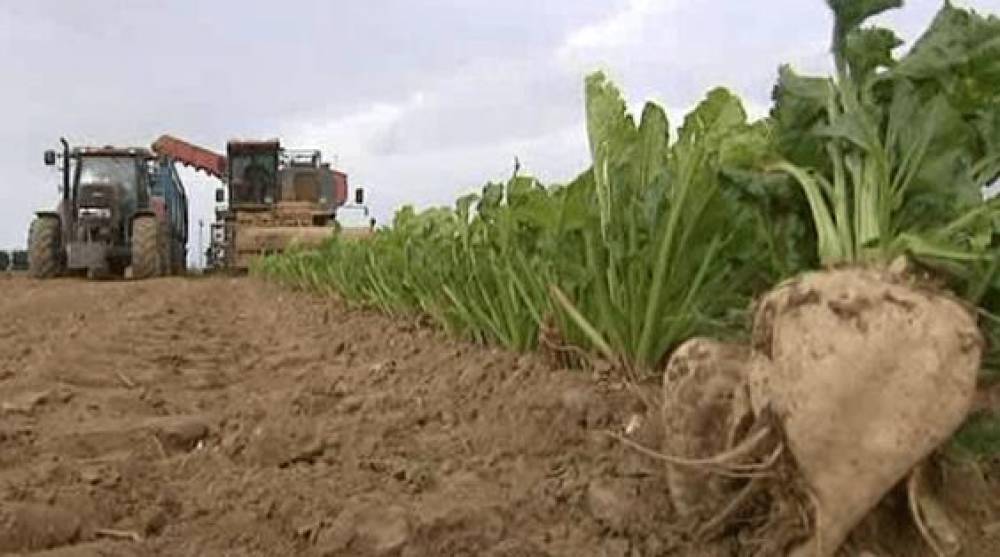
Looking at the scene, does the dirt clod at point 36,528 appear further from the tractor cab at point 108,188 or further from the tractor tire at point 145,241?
the tractor cab at point 108,188

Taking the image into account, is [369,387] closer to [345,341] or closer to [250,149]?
[345,341]

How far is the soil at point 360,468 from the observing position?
2408mm

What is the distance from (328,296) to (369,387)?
852 cm

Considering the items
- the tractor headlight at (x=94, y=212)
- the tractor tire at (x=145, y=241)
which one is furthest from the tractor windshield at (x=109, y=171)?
the tractor tire at (x=145, y=241)

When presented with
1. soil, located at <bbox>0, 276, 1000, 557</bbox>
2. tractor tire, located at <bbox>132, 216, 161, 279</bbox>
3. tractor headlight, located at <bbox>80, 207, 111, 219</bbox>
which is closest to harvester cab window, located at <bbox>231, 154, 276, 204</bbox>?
tractor headlight, located at <bbox>80, 207, 111, 219</bbox>

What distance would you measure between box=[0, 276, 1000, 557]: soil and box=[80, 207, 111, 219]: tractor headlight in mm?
13902

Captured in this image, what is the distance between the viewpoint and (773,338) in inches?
83.0

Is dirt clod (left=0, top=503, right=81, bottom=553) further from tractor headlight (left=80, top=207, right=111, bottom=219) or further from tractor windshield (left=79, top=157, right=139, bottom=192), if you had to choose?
tractor windshield (left=79, top=157, right=139, bottom=192)

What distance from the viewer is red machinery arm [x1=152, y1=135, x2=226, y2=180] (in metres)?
27.1

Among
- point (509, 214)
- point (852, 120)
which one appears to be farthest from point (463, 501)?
point (509, 214)

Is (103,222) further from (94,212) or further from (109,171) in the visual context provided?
(109,171)

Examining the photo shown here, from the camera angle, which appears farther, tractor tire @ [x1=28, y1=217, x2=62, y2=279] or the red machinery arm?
the red machinery arm

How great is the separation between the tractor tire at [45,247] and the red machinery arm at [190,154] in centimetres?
612

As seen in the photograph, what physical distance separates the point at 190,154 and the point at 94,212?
27.7ft
